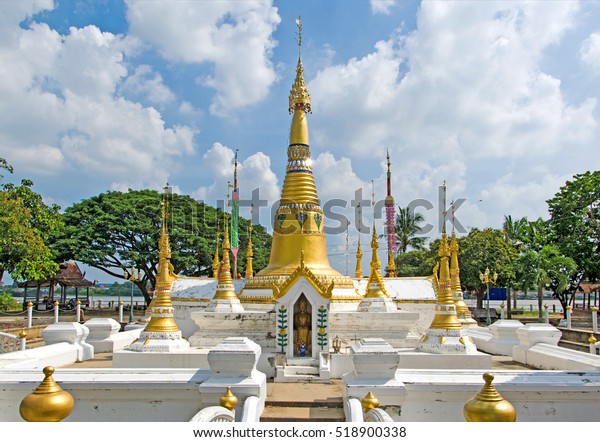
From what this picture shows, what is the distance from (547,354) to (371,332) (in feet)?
18.0

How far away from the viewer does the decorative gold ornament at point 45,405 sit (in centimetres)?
555

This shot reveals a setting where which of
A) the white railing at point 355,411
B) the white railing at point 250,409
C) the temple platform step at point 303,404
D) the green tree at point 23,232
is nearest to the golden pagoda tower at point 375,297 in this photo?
the temple platform step at point 303,404

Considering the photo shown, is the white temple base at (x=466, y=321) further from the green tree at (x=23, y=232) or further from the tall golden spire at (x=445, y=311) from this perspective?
the green tree at (x=23, y=232)

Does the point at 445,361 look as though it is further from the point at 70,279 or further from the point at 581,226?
the point at 70,279

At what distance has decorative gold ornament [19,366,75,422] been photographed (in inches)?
219

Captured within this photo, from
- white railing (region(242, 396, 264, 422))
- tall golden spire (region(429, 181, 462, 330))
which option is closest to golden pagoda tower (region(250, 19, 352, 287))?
tall golden spire (region(429, 181, 462, 330))

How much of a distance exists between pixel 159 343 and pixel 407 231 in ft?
186

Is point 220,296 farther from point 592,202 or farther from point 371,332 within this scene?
point 592,202

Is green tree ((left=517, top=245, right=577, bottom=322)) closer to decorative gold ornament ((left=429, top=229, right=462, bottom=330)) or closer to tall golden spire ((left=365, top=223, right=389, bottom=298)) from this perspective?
tall golden spire ((left=365, top=223, right=389, bottom=298))

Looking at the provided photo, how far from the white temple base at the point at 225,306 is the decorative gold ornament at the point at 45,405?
12.6 m

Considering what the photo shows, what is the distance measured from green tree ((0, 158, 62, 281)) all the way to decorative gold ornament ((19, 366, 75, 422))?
24795 millimetres

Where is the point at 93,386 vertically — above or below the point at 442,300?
below

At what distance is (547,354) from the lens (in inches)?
558
